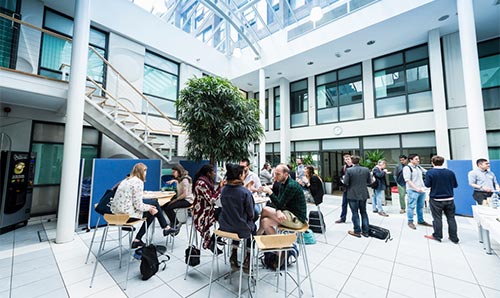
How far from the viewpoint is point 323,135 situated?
8.58 meters

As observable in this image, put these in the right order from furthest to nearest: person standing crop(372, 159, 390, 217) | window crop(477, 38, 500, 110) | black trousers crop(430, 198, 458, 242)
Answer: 1. window crop(477, 38, 500, 110)
2. person standing crop(372, 159, 390, 217)
3. black trousers crop(430, 198, 458, 242)

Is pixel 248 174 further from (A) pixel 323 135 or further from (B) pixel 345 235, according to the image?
(A) pixel 323 135

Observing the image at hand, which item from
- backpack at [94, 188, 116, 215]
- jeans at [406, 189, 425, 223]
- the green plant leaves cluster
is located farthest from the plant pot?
backpack at [94, 188, 116, 215]

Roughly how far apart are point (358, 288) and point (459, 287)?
1.14 meters

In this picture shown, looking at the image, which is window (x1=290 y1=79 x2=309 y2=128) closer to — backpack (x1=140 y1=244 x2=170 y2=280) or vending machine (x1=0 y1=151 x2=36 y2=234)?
backpack (x1=140 y1=244 x2=170 y2=280)

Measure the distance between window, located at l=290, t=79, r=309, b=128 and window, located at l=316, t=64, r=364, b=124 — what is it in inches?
23.7

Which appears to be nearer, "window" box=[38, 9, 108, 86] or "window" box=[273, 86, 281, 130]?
"window" box=[38, 9, 108, 86]

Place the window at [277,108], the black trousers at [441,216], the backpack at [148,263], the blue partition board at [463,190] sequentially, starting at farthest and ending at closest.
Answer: the window at [277,108] < the blue partition board at [463,190] < the black trousers at [441,216] < the backpack at [148,263]

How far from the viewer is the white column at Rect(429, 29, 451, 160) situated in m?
5.87

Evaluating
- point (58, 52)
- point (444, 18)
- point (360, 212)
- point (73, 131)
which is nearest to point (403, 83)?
point (444, 18)

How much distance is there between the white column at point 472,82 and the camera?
4535 millimetres

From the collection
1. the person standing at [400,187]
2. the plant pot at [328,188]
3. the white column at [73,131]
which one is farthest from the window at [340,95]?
the white column at [73,131]

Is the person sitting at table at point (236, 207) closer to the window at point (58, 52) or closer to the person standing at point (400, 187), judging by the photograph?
the person standing at point (400, 187)

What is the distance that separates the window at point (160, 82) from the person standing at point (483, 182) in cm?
837
